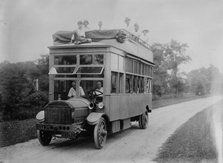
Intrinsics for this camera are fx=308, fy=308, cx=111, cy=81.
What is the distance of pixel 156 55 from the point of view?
1533 inches

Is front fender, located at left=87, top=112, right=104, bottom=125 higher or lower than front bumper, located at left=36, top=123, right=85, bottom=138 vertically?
higher

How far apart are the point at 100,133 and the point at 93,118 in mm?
515

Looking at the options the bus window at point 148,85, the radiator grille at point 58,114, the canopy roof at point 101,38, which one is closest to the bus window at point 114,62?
the canopy roof at point 101,38

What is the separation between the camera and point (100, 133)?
28.0ft

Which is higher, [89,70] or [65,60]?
[65,60]

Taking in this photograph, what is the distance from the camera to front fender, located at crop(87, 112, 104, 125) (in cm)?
823

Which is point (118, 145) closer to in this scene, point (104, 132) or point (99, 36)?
point (104, 132)

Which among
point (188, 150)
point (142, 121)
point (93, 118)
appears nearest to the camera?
point (188, 150)

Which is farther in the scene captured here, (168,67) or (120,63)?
(168,67)

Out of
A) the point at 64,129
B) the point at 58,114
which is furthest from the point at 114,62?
the point at 64,129

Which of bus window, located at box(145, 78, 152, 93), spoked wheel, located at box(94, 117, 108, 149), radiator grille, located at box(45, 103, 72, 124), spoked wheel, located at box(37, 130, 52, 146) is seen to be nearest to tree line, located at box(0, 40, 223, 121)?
bus window, located at box(145, 78, 152, 93)

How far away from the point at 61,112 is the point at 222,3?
4.92m

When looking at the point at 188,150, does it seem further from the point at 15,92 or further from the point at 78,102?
the point at 15,92

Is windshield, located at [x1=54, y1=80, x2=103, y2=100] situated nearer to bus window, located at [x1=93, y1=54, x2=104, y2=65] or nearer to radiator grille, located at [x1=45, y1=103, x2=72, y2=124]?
bus window, located at [x1=93, y1=54, x2=104, y2=65]
